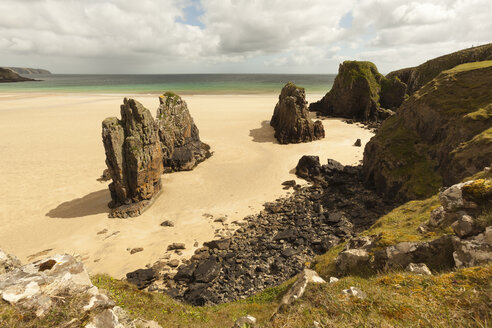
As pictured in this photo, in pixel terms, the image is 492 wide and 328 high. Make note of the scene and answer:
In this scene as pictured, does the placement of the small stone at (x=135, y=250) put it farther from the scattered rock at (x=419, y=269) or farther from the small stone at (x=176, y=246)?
the scattered rock at (x=419, y=269)

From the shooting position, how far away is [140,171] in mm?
21922

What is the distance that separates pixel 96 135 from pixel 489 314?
50.5 m

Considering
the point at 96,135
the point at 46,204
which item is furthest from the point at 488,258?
the point at 96,135

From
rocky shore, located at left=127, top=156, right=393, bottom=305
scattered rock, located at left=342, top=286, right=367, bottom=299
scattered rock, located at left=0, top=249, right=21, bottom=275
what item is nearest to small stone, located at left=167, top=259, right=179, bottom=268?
rocky shore, located at left=127, top=156, right=393, bottom=305

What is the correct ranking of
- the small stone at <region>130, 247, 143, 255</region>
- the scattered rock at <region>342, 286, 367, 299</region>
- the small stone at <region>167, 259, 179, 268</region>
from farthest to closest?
the small stone at <region>130, 247, 143, 255</region>
the small stone at <region>167, 259, 179, 268</region>
the scattered rock at <region>342, 286, 367, 299</region>

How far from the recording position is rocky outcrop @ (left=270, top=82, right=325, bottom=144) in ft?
129

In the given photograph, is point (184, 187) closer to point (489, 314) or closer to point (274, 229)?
point (274, 229)

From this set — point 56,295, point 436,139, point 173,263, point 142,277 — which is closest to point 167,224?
point 173,263

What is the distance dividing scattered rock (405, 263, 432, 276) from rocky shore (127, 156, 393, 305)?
324 inches

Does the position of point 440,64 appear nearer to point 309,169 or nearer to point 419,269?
point 309,169

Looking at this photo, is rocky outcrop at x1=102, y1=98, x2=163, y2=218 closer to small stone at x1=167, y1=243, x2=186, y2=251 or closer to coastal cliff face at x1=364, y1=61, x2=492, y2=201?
small stone at x1=167, y1=243, x2=186, y2=251

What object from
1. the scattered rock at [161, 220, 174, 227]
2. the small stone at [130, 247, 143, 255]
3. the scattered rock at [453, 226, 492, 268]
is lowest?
the small stone at [130, 247, 143, 255]

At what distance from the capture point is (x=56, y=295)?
6449 mm

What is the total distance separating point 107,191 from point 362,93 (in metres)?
54.8
